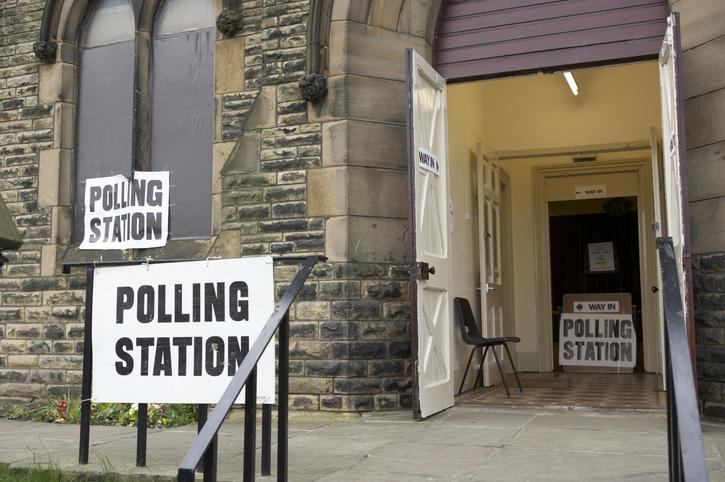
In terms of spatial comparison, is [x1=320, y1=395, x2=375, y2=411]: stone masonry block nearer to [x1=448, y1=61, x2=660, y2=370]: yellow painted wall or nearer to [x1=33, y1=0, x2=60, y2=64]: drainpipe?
[x1=448, y1=61, x2=660, y2=370]: yellow painted wall

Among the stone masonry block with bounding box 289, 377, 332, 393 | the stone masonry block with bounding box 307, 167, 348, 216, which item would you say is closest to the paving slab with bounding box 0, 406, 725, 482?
the stone masonry block with bounding box 289, 377, 332, 393

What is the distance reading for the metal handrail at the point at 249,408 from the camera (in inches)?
113

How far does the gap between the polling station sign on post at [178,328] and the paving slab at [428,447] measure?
0.47 m

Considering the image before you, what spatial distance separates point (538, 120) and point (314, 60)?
4633 millimetres

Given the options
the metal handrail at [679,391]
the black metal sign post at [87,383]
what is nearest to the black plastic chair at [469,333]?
the black metal sign post at [87,383]

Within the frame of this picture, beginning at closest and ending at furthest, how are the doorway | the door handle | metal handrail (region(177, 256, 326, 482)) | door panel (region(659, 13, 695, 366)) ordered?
metal handrail (region(177, 256, 326, 482)) < door panel (region(659, 13, 695, 366)) < the door handle < the doorway

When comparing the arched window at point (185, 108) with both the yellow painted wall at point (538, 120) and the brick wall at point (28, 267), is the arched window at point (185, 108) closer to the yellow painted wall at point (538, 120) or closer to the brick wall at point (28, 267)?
the brick wall at point (28, 267)

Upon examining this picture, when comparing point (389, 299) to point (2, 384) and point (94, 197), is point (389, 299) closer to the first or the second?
point (94, 197)

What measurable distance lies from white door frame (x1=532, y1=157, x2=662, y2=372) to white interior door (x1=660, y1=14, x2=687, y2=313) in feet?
16.4

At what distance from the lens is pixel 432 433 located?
5879 millimetres

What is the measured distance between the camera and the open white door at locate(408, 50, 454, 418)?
6520mm

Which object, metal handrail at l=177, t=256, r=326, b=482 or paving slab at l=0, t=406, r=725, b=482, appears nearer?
metal handrail at l=177, t=256, r=326, b=482

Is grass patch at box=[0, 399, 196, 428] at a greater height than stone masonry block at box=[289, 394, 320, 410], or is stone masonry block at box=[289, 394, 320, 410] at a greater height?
stone masonry block at box=[289, 394, 320, 410]

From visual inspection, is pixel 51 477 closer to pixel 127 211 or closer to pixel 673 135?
pixel 127 211
